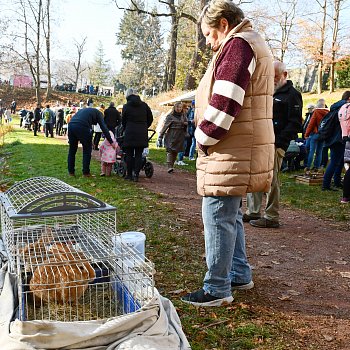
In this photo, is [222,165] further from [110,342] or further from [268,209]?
[268,209]

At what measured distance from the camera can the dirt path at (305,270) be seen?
10.8ft

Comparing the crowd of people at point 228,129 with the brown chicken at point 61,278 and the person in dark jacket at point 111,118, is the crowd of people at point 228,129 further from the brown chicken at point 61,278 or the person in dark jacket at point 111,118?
the person in dark jacket at point 111,118

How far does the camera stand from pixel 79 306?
2.86 meters

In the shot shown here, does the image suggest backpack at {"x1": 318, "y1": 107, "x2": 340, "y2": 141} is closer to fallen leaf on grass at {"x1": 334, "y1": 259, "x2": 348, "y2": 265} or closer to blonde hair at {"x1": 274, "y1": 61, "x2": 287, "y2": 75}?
blonde hair at {"x1": 274, "y1": 61, "x2": 287, "y2": 75}

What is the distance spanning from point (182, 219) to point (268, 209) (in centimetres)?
118

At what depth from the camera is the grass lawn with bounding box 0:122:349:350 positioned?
9.55 ft

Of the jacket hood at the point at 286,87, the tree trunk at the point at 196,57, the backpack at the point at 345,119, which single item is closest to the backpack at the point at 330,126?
the backpack at the point at 345,119

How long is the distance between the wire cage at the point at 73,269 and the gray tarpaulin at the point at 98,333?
0.14 m

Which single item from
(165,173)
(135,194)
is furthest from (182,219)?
(165,173)

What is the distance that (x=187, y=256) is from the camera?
4.52 meters

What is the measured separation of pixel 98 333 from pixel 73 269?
0.55 metres

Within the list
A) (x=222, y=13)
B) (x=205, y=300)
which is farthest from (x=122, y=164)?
(x=222, y=13)

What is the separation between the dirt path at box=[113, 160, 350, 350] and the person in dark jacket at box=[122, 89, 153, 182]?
2.41 metres

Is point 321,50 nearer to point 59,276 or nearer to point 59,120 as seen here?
point 59,120
